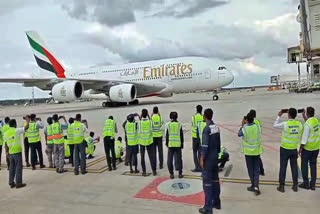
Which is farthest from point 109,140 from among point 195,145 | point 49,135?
point 195,145

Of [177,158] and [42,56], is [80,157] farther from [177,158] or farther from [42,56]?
[42,56]

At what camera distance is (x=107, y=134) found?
7.36 m

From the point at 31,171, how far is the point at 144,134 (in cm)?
327

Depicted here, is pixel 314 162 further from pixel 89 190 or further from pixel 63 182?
pixel 63 182

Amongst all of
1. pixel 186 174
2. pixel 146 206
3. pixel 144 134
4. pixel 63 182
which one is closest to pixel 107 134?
pixel 144 134

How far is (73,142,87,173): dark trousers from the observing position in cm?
715

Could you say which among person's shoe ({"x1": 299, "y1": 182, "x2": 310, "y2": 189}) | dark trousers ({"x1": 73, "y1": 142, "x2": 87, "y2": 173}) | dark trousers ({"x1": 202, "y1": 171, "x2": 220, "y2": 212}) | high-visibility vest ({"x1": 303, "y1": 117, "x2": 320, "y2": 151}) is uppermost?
high-visibility vest ({"x1": 303, "y1": 117, "x2": 320, "y2": 151})

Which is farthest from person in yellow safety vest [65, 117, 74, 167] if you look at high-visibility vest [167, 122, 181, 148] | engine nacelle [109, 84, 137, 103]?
engine nacelle [109, 84, 137, 103]

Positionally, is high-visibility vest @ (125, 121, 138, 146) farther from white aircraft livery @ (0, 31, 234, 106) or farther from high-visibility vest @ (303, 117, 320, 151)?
white aircraft livery @ (0, 31, 234, 106)

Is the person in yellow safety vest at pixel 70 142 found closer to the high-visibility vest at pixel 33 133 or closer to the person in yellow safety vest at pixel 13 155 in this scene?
the high-visibility vest at pixel 33 133

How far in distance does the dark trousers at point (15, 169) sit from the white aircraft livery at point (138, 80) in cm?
2021

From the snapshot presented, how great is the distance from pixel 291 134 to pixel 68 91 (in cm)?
2334

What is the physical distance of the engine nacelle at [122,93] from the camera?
91.5ft

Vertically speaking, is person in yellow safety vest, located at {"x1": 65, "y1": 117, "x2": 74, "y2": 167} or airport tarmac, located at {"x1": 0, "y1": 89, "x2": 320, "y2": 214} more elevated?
person in yellow safety vest, located at {"x1": 65, "y1": 117, "x2": 74, "y2": 167}
